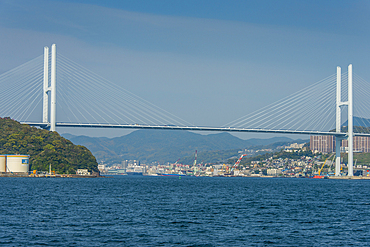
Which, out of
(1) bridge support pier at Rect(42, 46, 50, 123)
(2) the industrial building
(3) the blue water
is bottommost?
(3) the blue water

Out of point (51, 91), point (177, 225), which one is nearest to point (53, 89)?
point (51, 91)

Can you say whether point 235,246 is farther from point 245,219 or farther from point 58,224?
point 58,224

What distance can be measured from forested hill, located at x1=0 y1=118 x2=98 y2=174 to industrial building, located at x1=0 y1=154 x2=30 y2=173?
427 centimetres

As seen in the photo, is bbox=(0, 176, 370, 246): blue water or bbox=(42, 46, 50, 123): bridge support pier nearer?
bbox=(0, 176, 370, 246): blue water

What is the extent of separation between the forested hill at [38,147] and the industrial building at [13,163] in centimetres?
427

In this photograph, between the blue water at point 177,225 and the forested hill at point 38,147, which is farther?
the forested hill at point 38,147

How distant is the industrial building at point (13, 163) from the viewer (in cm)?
7869

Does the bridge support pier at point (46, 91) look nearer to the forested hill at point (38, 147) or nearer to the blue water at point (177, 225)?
the forested hill at point (38, 147)

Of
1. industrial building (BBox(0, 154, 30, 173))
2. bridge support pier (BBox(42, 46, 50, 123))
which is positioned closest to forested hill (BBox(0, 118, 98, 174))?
industrial building (BBox(0, 154, 30, 173))

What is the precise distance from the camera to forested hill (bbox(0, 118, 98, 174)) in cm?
8512

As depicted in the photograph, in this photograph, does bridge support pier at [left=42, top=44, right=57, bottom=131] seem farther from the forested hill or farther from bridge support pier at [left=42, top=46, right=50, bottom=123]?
the forested hill

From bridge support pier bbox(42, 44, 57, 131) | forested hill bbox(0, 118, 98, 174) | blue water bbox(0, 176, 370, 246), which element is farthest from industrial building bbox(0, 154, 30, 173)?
blue water bbox(0, 176, 370, 246)

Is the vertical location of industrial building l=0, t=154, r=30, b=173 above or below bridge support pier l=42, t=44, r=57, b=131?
below

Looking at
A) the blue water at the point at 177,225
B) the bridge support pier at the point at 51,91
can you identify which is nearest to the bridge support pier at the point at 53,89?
the bridge support pier at the point at 51,91
